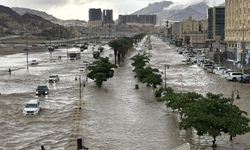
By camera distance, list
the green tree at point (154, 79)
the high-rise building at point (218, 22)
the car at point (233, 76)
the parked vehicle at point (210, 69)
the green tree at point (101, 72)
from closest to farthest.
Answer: the green tree at point (154, 79) → the green tree at point (101, 72) → the car at point (233, 76) → the parked vehicle at point (210, 69) → the high-rise building at point (218, 22)

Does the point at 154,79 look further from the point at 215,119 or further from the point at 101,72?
the point at 215,119

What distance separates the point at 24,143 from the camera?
18.9 m

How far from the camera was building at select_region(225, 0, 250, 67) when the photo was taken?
178 feet

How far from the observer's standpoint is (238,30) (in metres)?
58.2

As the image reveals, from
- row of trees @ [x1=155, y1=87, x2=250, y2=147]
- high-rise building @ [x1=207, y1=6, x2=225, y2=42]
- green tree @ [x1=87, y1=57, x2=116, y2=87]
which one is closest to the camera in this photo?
row of trees @ [x1=155, y1=87, x2=250, y2=147]

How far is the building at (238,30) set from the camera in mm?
54231

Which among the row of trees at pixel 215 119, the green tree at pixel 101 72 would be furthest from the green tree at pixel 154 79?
the row of trees at pixel 215 119

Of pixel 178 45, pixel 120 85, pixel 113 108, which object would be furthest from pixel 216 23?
pixel 113 108

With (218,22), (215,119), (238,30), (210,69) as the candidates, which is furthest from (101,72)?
(218,22)

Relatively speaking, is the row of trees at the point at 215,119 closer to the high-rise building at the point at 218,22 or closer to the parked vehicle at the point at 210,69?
the parked vehicle at the point at 210,69

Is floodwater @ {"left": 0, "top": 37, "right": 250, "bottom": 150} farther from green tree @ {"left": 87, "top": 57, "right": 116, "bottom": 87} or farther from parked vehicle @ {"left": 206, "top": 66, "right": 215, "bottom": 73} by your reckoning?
parked vehicle @ {"left": 206, "top": 66, "right": 215, "bottom": 73}

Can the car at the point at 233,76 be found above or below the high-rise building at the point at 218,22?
below

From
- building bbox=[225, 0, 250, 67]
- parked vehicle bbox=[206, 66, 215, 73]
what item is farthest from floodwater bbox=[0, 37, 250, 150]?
building bbox=[225, 0, 250, 67]

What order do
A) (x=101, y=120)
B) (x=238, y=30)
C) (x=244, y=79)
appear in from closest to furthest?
(x=101, y=120) < (x=244, y=79) < (x=238, y=30)
